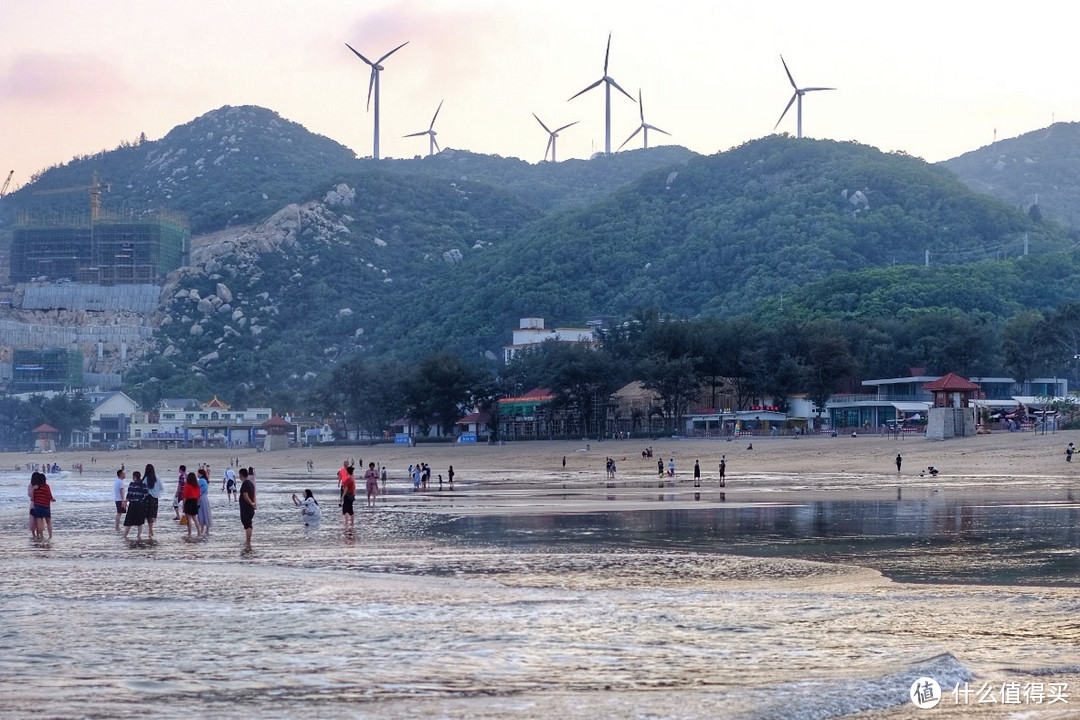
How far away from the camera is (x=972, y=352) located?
97875 millimetres

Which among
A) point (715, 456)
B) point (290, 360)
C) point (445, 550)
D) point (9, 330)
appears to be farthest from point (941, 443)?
point (9, 330)

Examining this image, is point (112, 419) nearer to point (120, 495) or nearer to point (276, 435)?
point (276, 435)

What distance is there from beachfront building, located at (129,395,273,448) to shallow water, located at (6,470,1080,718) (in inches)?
4753

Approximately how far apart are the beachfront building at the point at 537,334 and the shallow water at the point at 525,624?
12284 centimetres

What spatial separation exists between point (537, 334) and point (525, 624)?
13760 centimetres

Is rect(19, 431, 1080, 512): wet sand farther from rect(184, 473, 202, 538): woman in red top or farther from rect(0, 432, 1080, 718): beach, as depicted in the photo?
rect(0, 432, 1080, 718): beach

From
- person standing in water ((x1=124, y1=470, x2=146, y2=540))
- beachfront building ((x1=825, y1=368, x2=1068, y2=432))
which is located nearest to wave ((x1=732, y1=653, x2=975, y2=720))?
person standing in water ((x1=124, y1=470, x2=146, y2=540))

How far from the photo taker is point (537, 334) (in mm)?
151250

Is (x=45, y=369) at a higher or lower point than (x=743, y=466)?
higher

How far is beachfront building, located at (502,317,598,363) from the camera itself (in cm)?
14825

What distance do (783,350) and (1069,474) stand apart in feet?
160

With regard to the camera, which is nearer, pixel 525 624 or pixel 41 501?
pixel 525 624

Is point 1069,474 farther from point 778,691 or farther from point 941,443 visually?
point 778,691

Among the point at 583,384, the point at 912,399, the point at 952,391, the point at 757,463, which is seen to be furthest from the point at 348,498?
the point at 583,384
